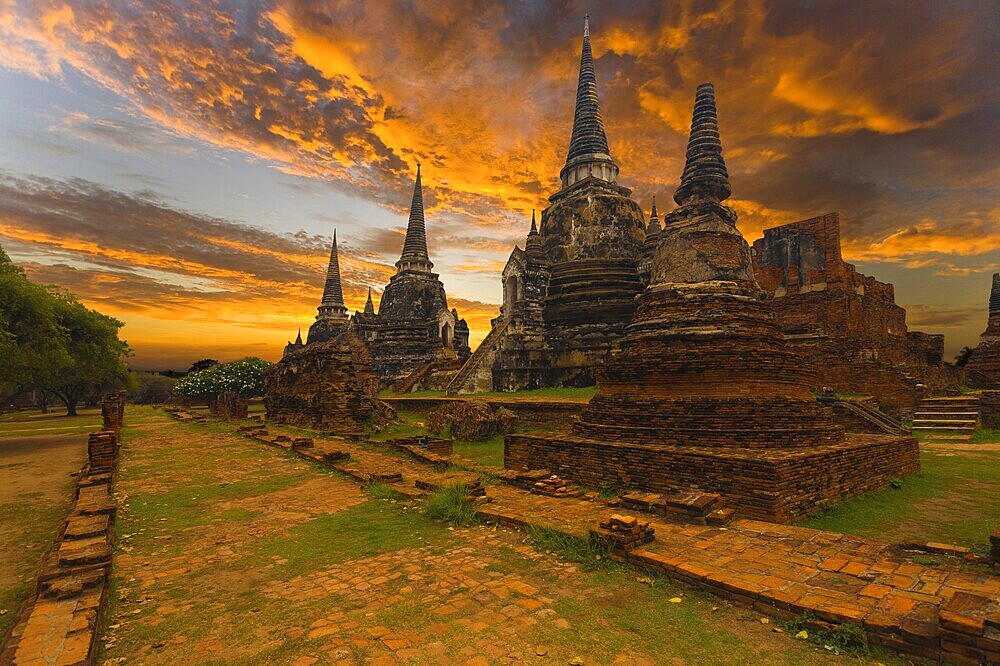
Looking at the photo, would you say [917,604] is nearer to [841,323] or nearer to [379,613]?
[379,613]

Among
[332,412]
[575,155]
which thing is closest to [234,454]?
[332,412]

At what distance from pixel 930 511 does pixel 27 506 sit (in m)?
13.5

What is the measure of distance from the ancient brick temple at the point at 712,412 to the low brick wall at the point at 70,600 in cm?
633

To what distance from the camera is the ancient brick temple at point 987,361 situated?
69.7 feet

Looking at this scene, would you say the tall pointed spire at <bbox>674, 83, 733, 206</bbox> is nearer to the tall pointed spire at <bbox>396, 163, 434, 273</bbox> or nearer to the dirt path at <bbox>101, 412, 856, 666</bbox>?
the dirt path at <bbox>101, 412, 856, 666</bbox>

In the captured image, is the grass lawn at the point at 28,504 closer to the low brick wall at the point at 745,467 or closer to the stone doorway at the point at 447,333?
the low brick wall at the point at 745,467

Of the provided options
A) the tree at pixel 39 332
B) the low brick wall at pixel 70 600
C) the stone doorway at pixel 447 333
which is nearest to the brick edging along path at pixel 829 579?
the low brick wall at pixel 70 600

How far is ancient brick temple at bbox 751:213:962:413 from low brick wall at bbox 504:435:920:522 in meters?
9.09

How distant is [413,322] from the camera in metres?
33.1

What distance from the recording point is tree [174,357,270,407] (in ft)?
111

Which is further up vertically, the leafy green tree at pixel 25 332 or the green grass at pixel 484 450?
the leafy green tree at pixel 25 332

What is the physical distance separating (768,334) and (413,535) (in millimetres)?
7207

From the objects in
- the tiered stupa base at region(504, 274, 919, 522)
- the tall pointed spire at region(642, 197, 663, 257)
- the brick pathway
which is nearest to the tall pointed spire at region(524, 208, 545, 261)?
the tall pointed spire at region(642, 197, 663, 257)

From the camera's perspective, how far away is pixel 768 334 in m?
9.18
